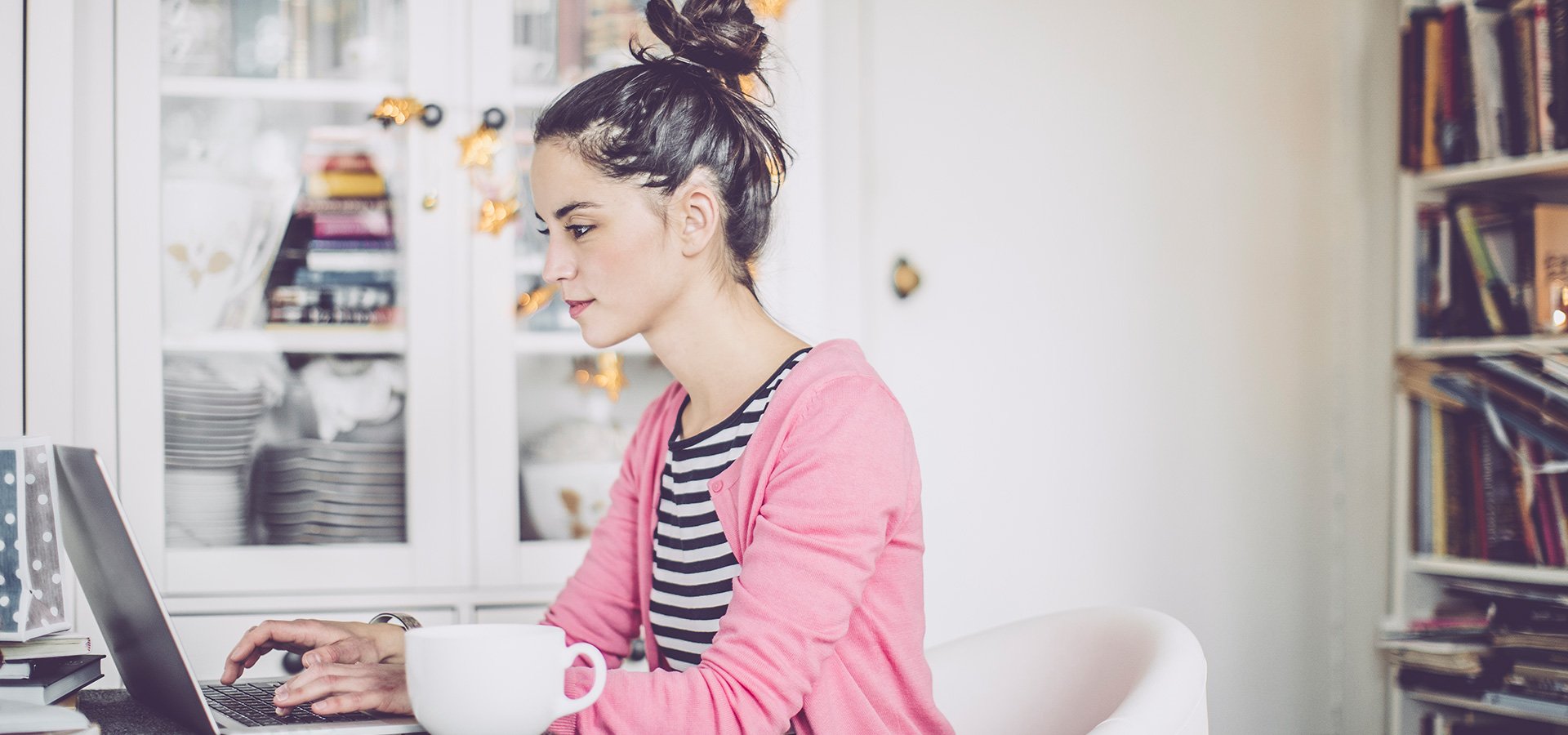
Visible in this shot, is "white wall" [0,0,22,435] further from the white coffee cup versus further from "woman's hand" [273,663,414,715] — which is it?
the white coffee cup

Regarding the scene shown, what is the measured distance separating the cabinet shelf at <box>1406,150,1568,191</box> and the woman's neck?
4.90 ft

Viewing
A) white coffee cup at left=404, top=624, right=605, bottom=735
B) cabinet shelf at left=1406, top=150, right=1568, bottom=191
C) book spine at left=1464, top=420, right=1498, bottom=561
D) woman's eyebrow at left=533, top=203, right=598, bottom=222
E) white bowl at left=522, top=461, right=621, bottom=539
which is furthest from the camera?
book spine at left=1464, top=420, right=1498, bottom=561

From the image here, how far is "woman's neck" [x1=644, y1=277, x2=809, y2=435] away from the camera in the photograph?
1111 mm

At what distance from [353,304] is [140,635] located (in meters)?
1.06

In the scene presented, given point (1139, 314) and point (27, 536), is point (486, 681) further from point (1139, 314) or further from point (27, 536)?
point (1139, 314)

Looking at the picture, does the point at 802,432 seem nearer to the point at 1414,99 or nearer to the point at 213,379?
the point at 213,379

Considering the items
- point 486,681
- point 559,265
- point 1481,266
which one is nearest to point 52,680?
point 486,681

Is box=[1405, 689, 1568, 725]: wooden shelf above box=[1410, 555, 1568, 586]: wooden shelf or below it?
below

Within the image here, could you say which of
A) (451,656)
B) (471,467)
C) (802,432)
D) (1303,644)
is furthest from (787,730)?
(1303,644)

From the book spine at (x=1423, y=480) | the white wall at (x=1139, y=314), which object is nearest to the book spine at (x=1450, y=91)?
the white wall at (x=1139, y=314)

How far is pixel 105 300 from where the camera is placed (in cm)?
168

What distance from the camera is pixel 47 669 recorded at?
2.68 feet

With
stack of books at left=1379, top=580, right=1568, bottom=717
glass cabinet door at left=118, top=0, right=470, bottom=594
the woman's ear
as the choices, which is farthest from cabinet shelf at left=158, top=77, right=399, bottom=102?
stack of books at left=1379, top=580, right=1568, bottom=717

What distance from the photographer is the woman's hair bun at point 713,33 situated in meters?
1.14
